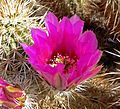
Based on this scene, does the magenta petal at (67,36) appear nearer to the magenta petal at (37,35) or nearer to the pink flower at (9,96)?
the magenta petal at (37,35)

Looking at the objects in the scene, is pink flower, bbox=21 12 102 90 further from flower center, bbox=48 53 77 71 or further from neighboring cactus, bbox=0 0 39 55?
neighboring cactus, bbox=0 0 39 55

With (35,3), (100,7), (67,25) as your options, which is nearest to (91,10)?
(100,7)

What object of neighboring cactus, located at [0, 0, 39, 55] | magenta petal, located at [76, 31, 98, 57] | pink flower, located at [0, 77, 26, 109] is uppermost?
neighboring cactus, located at [0, 0, 39, 55]

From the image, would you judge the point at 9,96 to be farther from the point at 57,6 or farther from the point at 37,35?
the point at 57,6

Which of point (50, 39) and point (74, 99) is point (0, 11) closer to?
point (50, 39)

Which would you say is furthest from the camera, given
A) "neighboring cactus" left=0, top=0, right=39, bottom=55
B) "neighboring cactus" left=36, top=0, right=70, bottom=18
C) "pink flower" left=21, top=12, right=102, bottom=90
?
"neighboring cactus" left=36, top=0, right=70, bottom=18

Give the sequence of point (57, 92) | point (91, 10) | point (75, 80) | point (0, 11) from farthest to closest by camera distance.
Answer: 1. point (91, 10)
2. point (0, 11)
3. point (57, 92)
4. point (75, 80)

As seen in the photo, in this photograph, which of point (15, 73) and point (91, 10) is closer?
point (15, 73)

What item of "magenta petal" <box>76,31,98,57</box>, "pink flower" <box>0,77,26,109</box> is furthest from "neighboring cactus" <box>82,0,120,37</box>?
"pink flower" <box>0,77,26,109</box>
